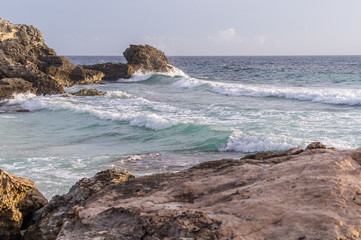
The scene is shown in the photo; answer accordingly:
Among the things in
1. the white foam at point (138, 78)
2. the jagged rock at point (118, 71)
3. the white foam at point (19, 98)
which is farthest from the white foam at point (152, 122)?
the jagged rock at point (118, 71)

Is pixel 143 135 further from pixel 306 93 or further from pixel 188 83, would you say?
pixel 188 83

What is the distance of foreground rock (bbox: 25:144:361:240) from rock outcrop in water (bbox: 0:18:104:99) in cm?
1847

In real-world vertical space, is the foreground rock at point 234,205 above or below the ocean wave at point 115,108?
above

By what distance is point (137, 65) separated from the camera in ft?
129

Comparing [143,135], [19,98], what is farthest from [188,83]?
[143,135]

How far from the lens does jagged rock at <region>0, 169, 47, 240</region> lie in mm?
4172

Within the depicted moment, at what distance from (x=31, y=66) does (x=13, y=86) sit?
3.24m

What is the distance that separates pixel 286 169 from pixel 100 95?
20.2 m

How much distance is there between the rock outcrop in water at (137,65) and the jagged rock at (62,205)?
111 ft

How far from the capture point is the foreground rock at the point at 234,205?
2.48 m

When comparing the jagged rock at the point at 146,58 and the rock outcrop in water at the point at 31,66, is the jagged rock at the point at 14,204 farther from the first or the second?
the jagged rock at the point at 146,58

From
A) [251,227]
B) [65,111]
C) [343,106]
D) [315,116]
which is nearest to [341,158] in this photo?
[251,227]

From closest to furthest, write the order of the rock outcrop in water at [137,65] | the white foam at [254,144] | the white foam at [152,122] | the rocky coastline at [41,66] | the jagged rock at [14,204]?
1. the jagged rock at [14,204]
2. the white foam at [254,144]
3. the white foam at [152,122]
4. the rocky coastline at [41,66]
5. the rock outcrop in water at [137,65]

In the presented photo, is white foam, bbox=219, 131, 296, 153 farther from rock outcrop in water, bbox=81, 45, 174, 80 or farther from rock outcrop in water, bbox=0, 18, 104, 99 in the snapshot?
rock outcrop in water, bbox=81, 45, 174, 80
